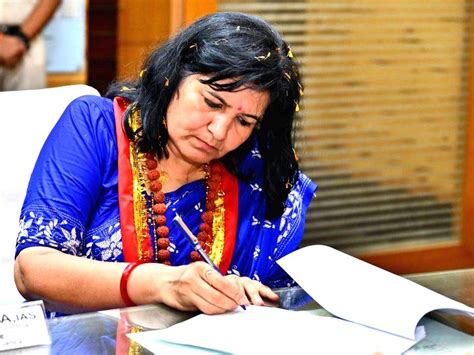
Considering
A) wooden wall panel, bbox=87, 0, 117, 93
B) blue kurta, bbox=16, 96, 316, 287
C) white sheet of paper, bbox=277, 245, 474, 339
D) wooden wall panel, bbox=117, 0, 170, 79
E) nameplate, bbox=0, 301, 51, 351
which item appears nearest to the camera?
nameplate, bbox=0, 301, 51, 351

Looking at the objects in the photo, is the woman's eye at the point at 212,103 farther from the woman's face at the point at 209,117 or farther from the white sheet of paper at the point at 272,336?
the white sheet of paper at the point at 272,336

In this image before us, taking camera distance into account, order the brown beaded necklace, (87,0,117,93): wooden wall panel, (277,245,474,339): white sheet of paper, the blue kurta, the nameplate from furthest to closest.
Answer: (87,0,117,93): wooden wall panel, the brown beaded necklace, the blue kurta, (277,245,474,339): white sheet of paper, the nameplate

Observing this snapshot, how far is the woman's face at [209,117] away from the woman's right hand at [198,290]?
330 mm

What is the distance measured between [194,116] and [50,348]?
668mm

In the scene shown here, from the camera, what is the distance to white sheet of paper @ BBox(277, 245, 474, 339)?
179cm

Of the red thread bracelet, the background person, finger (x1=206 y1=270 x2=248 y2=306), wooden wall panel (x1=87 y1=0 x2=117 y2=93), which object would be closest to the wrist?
the background person

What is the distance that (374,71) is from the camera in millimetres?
4586

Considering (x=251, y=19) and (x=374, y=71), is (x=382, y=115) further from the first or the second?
(x=251, y=19)

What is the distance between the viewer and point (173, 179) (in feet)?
7.63

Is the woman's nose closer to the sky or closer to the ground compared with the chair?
closer to the sky

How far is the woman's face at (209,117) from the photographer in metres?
2.14

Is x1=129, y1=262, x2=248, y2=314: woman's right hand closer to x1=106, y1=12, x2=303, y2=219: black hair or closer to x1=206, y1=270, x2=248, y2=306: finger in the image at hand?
x1=206, y1=270, x2=248, y2=306: finger

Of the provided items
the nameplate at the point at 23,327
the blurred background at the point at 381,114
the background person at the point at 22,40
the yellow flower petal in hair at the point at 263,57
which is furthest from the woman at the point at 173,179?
the blurred background at the point at 381,114

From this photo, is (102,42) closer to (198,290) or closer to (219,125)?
(219,125)
